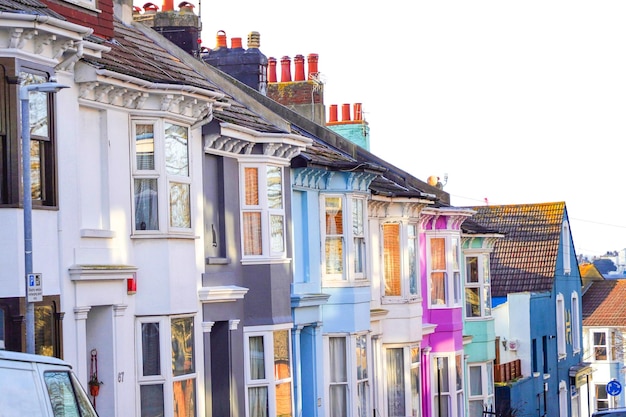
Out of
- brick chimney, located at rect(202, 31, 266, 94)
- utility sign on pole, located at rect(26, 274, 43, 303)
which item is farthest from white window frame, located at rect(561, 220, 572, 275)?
utility sign on pole, located at rect(26, 274, 43, 303)

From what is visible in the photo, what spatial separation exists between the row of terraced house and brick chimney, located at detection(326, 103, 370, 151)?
162cm

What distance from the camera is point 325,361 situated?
2670 cm

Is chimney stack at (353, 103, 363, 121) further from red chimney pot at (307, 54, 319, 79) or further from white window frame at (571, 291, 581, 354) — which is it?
white window frame at (571, 291, 581, 354)

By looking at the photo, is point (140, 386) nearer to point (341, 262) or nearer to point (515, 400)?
point (341, 262)

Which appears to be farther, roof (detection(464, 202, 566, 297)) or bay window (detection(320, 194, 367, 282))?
roof (detection(464, 202, 566, 297))

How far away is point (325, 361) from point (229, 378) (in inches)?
189

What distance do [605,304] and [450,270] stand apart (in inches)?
1292

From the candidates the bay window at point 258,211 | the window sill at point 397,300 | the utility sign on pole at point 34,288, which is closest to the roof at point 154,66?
the bay window at point 258,211

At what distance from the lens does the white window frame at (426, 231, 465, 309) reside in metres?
35.2

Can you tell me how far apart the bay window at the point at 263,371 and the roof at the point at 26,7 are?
7894 millimetres

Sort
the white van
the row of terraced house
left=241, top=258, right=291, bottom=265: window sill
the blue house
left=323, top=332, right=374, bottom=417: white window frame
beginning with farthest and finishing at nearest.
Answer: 1. the blue house
2. left=323, top=332, right=374, bottom=417: white window frame
3. left=241, top=258, right=291, bottom=265: window sill
4. the row of terraced house
5. the white van

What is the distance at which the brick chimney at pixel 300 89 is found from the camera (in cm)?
3669

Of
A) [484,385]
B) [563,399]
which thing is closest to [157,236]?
[484,385]

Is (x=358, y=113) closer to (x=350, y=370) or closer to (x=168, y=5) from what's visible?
(x=168, y=5)
